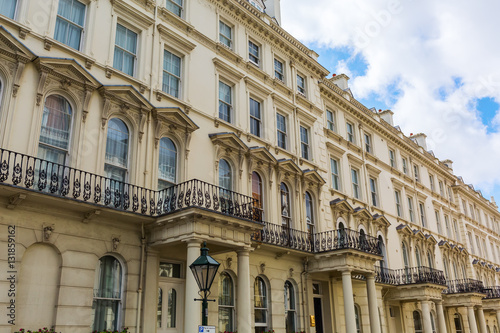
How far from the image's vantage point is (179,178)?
15742mm

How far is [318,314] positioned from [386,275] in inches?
245

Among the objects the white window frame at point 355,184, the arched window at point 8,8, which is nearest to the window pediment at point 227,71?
the arched window at point 8,8

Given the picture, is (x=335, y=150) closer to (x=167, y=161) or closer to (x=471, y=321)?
(x=167, y=161)

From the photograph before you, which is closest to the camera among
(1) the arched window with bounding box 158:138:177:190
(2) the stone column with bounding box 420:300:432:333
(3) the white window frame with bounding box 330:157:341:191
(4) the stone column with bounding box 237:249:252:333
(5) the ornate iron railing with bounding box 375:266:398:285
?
(4) the stone column with bounding box 237:249:252:333

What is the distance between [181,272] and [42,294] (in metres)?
4.80

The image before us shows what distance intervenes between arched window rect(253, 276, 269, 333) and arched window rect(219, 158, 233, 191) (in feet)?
12.6

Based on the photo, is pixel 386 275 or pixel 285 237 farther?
pixel 386 275

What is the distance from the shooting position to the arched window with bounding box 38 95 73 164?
492 inches

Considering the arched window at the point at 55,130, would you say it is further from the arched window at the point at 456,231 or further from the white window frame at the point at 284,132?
the arched window at the point at 456,231

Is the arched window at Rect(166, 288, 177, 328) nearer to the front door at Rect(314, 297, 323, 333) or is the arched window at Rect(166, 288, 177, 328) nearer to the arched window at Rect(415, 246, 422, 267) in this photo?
the front door at Rect(314, 297, 323, 333)

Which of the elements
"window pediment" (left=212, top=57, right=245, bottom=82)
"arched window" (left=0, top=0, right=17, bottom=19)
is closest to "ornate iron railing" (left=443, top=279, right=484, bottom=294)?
"window pediment" (left=212, top=57, right=245, bottom=82)

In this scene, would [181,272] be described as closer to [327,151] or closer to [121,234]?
[121,234]

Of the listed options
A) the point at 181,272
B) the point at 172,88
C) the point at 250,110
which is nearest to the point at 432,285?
the point at 250,110

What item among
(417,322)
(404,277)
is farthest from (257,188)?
(417,322)
